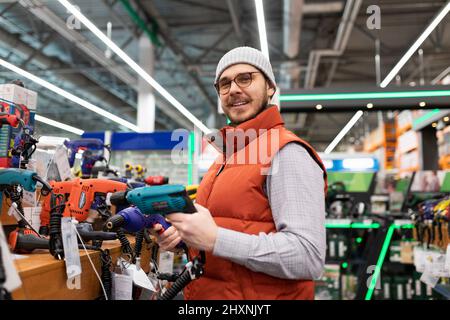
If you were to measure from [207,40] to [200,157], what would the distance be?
328 cm

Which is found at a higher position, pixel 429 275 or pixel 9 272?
pixel 9 272

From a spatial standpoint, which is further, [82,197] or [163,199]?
[82,197]

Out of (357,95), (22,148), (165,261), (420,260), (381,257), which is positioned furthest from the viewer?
(357,95)

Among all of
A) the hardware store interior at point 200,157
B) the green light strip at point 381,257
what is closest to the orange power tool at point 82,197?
the hardware store interior at point 200,157

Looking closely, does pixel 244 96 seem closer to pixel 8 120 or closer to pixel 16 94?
pixel 8 120

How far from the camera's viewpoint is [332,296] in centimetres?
485

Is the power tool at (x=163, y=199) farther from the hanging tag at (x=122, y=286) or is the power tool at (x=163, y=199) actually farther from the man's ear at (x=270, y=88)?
the man's ear at (x=270, y=88)

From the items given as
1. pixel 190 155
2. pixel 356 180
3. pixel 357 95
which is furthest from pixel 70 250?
pixel 356 180

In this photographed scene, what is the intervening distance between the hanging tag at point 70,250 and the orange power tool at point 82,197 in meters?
0.61

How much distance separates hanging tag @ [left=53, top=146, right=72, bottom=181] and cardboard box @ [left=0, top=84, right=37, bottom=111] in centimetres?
23

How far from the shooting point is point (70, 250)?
1207 millimetres

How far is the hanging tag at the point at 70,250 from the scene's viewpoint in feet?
3.91

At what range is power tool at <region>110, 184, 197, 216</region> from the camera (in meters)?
1.01

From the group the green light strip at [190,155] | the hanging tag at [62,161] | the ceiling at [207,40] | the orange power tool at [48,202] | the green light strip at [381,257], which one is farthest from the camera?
the ceiling at [207,40]
